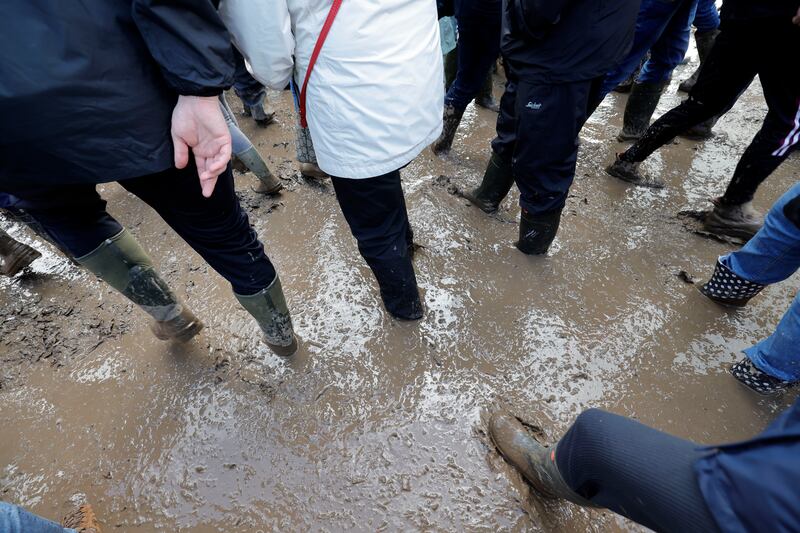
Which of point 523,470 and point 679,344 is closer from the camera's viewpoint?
point 523,470

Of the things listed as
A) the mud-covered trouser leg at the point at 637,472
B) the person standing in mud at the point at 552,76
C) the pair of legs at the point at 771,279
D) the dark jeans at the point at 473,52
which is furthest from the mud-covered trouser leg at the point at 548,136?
the mud-covered trouser leg at the point at 637,472

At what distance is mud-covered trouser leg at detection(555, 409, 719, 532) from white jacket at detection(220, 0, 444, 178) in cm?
93

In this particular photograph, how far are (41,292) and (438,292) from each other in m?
2.17

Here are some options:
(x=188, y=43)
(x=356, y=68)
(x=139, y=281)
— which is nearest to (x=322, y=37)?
(x=356, y=68)

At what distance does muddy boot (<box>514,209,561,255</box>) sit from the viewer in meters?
1.99

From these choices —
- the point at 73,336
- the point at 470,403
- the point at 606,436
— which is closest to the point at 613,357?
the point at 470,403

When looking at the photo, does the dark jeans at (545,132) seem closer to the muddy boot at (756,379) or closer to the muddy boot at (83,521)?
the muddy boot at (756,379)

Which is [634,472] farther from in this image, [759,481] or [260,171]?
[260,171]

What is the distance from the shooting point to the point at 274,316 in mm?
1604

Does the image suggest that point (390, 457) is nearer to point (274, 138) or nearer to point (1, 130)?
point (1, 130)

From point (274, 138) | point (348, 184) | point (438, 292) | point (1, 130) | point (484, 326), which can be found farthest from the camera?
point (274, 138)

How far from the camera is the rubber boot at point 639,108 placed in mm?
2803

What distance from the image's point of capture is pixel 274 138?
3221 millimetres

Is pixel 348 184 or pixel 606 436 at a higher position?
pixel 348 184
